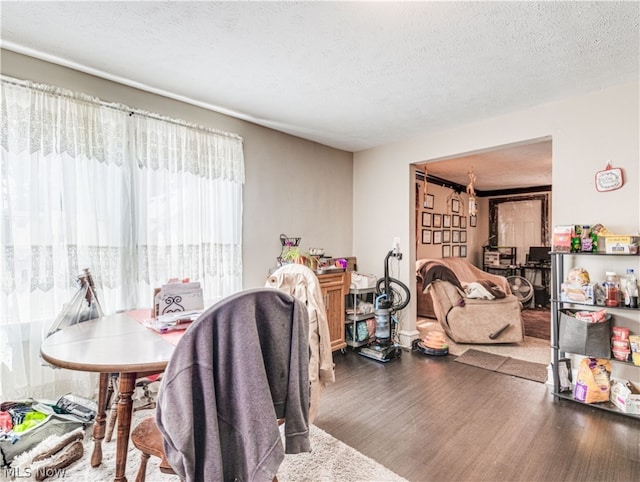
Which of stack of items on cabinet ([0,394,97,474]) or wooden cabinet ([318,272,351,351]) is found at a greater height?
wooden cabinet ([318,272,351,351])

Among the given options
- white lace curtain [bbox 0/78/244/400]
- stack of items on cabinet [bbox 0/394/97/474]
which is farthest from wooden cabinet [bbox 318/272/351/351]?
stack of items on cabinet [bbox 0/394/97/474]

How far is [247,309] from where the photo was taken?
1.06m

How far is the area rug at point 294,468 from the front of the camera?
1.71 metres

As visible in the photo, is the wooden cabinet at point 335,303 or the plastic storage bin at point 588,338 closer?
the plastic storage bin at point 588,338

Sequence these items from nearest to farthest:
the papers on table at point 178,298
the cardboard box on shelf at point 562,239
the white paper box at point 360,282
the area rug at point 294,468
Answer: the area rug at point 294,468, the papers on table at point 178,298, the cardboard box on shelf at point 562,239, the white paper box at point 360,282

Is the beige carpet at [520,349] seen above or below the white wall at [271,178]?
below

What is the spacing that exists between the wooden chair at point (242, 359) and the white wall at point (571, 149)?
8.90 feet

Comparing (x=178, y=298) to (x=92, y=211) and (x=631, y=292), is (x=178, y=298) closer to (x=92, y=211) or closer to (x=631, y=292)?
(x=92, y=211)

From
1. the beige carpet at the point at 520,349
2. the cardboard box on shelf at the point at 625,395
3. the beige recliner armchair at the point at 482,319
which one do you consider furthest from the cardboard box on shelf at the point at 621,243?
the beige recliner armchair at the point at 482,319

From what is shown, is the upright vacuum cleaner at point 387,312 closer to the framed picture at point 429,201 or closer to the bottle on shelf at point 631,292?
the bottle on shelf at point 631,292

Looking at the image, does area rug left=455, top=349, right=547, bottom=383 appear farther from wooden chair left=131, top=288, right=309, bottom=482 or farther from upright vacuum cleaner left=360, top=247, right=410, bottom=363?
wooden chair left=131, top=288, right=309, bottom=482

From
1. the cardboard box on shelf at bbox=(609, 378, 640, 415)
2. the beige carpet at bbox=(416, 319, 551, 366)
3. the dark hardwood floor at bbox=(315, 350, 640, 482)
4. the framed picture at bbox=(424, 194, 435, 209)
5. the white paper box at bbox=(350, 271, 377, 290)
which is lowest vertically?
the beige carpet at bbox=(416, 319, 551, 366)

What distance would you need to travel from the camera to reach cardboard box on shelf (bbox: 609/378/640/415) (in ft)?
7.53

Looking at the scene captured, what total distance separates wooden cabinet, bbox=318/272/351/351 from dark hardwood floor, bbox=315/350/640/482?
53cm
